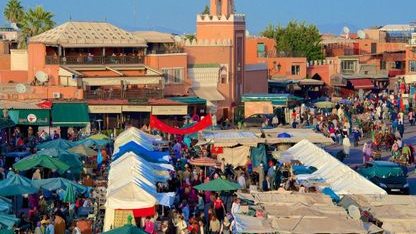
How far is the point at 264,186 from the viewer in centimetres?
2883

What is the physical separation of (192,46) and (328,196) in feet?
105

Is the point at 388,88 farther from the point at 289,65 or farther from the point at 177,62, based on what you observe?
the point at 177,62

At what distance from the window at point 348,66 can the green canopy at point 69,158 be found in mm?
45032

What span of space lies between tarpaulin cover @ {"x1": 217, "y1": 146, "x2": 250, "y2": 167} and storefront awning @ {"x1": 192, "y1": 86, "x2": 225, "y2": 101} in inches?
721

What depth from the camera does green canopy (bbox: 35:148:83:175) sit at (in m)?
29.2

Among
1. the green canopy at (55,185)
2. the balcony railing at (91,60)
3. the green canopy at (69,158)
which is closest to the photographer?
the green canopy at (55,185)

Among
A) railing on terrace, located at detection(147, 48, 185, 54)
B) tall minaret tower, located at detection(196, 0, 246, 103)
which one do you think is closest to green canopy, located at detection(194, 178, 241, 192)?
railing on terrace, located at detection(147, 48, 185, 54)

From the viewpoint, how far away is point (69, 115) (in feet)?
141

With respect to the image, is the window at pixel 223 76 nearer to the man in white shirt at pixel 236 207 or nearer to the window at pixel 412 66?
the window at pixel 412 66

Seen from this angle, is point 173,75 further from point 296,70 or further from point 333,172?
point 333,172

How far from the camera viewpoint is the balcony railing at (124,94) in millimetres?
45250

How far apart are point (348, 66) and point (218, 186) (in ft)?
161

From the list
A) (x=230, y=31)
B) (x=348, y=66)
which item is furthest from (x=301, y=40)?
(x=230, y=31)

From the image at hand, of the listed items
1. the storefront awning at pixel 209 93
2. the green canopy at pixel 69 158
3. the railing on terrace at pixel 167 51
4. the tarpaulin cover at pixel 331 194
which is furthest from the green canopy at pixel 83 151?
the storefront awning at pixel 209 93
